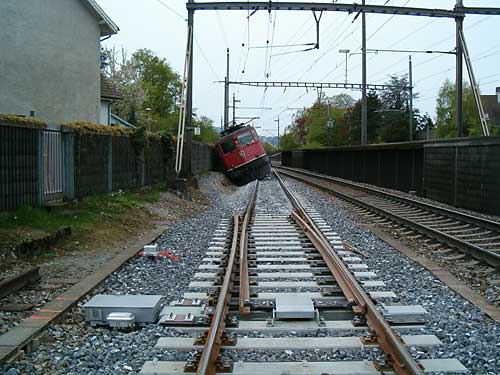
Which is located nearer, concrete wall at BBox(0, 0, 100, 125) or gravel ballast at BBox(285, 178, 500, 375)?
gravel ballast at BBox(285, 178, 500, 375)

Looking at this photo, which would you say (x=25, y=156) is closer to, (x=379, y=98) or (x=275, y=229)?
(x=275, y=229)

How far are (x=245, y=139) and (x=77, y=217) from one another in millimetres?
20624

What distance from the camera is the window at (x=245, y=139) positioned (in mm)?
31312

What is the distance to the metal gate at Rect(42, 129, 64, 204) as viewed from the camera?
11344 mm

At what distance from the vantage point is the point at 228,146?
31375 millimetres

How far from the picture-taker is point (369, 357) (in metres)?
4.55

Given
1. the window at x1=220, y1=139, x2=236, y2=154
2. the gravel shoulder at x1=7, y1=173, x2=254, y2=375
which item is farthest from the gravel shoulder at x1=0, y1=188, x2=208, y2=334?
the window at x1=220, y1=139, x2=236, y2=154

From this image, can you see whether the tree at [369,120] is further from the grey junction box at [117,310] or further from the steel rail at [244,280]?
the grey junction box at [117,310]

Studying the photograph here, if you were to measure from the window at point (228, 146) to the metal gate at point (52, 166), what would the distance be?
63.3 ft

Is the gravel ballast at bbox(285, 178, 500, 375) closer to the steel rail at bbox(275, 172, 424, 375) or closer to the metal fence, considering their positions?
the steel rail at bbox(275, 172, 424, 375)

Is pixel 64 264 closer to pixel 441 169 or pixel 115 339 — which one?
pixel 115 339

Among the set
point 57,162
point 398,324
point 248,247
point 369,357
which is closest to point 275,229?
point 248,247

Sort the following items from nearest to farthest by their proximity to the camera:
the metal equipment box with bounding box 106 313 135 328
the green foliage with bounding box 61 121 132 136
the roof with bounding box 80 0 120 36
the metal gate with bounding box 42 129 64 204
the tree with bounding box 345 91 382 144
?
the metal equipment box with bounding box 106 313 135 328, the metal gate with bounding box 42 129 64 204, the green foliage with bounding box 61 121 132 136, the roof with bounding box 80 0 120 36, the tree with bounding box 345 91 382 144

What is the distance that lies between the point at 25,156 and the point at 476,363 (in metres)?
8.78
